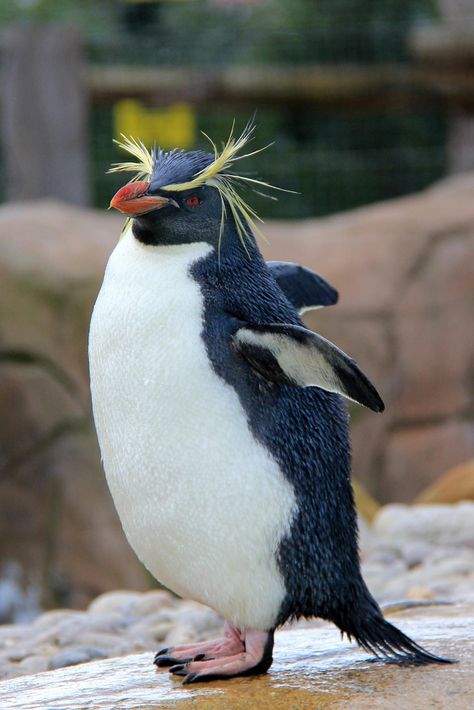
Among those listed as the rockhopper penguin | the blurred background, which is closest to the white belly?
the rockhopper penguin

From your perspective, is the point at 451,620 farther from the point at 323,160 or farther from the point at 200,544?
the point at 323,160

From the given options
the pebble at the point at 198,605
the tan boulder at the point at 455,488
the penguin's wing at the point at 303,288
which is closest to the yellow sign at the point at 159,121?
the tan boulder at the point at 455,488

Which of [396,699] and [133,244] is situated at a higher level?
[133,244]

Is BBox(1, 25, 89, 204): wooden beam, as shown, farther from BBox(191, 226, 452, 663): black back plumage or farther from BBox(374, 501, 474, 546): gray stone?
BBox(191, 226, 452, 663): black back plumage

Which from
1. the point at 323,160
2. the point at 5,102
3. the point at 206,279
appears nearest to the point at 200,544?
the point at 206,279

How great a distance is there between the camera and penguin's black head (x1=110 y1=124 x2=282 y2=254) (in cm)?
239

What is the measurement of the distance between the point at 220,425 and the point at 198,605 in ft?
6.34

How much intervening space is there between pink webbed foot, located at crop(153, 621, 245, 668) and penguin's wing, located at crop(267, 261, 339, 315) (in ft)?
2.32

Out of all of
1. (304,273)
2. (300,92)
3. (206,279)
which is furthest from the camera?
(300,92)

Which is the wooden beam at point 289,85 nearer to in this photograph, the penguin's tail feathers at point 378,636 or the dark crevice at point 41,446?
the dark crevice at point 41,446

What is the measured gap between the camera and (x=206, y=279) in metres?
2.40

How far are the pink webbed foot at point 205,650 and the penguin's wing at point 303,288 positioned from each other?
0.71 metres

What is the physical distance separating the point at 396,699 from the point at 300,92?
5.01 meters

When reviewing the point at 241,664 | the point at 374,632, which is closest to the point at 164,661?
the point at 241,664
